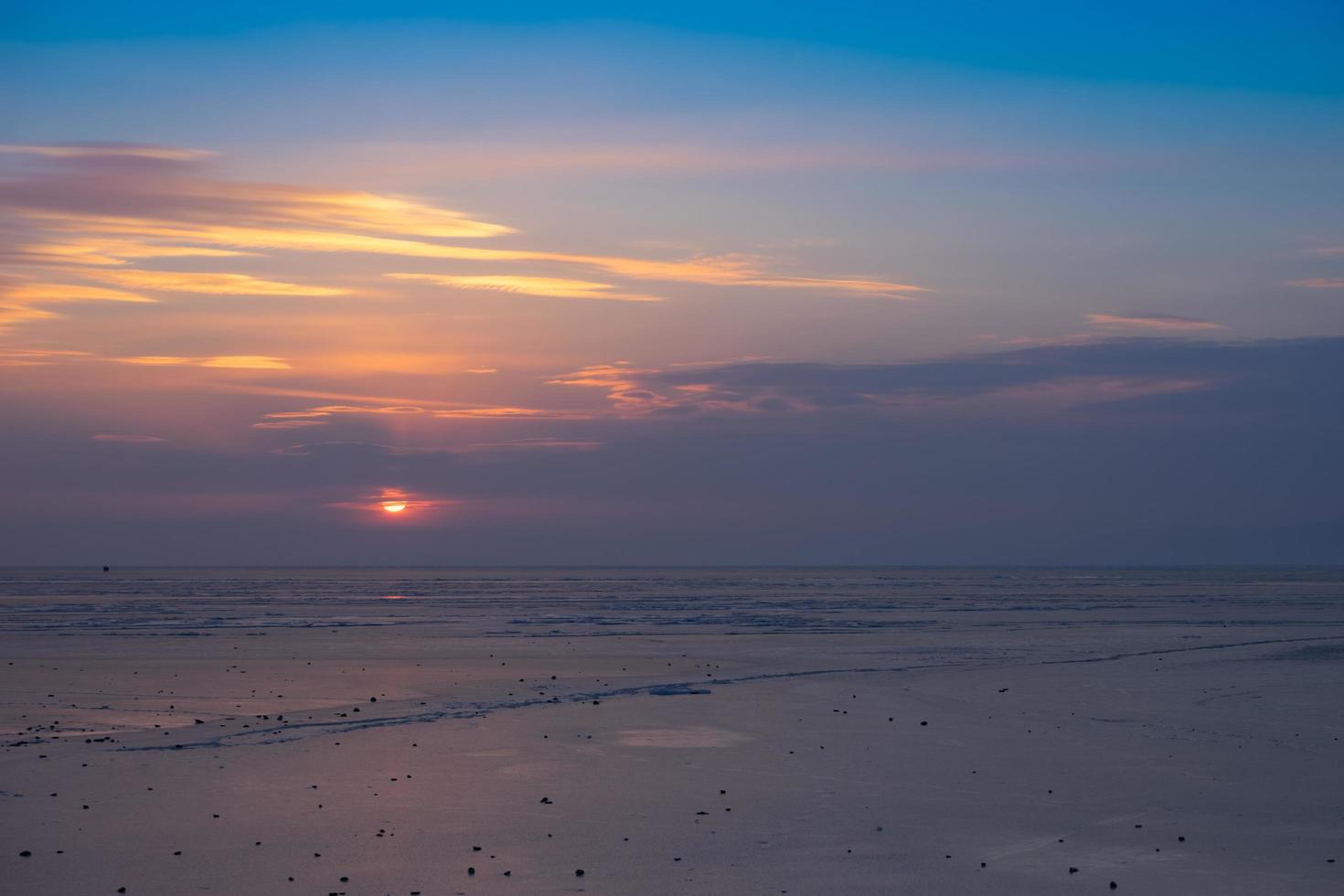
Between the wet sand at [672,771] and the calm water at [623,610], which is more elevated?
the wet sand at [672,771]

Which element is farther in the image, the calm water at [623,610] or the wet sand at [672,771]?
the calm water at [623,610]

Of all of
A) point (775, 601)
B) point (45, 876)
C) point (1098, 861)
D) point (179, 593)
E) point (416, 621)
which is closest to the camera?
point (45, 876)

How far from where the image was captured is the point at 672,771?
16.2m

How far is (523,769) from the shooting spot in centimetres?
1620

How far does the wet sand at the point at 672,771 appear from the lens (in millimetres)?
11445

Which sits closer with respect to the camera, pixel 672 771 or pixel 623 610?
pixel 672 771

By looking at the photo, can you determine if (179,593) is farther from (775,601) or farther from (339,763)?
(339,763)

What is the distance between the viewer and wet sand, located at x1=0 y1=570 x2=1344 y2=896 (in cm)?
1145

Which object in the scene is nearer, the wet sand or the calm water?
the wet sand

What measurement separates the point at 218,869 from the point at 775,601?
222 ft

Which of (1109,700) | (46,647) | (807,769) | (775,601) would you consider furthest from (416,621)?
(807,769)

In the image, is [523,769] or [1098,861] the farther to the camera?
[523,769]

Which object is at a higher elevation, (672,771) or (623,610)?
(672,771)

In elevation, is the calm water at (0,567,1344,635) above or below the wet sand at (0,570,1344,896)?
below
